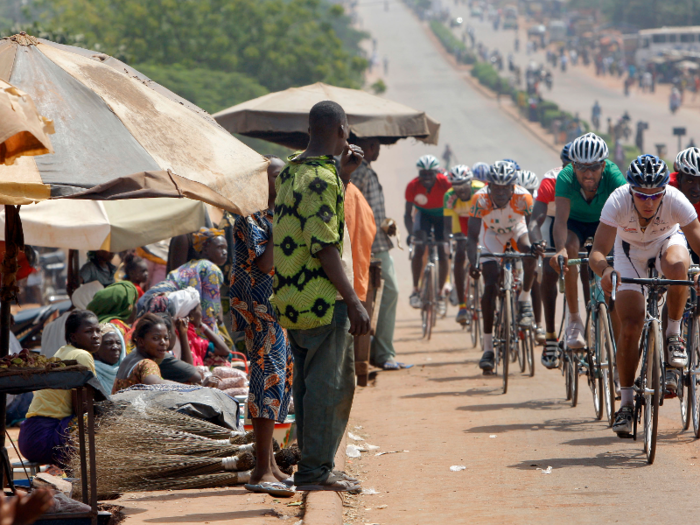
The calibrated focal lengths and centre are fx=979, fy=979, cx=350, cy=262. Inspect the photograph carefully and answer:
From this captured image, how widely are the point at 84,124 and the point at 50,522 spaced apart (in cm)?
183

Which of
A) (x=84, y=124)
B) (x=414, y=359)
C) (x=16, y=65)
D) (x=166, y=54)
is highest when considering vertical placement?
(x=166, y=54)

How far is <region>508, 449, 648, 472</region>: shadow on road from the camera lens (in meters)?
6.27

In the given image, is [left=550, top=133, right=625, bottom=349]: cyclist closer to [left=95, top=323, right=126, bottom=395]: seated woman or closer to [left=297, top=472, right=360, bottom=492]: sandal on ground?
[left=297, top=472, right=360, bottom=492]: sandal on ground

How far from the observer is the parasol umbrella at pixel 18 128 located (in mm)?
3725

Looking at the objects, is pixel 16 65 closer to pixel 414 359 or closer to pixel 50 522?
pixel 50 522

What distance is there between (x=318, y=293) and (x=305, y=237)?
0.97 ft

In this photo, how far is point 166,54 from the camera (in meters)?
55.2

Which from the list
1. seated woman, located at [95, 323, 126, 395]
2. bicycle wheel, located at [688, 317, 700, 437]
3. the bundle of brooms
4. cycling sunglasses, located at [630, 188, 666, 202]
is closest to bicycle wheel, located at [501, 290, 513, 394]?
bicycle wheel, located at [688, 317, 700, 437]

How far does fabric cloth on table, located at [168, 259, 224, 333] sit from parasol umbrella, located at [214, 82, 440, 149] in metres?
2.27

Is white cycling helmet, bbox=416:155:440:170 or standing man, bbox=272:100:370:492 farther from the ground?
white cycling helmet, bbox=416:155:440:170

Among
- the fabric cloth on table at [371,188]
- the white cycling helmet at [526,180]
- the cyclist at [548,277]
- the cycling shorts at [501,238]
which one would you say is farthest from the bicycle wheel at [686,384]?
the white cycling helmet at [526,180]

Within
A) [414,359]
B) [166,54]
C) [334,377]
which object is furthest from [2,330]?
[166,54]

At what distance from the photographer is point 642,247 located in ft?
21.9

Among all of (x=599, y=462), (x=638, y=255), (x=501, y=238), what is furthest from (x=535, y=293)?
(x=599, y=462)
